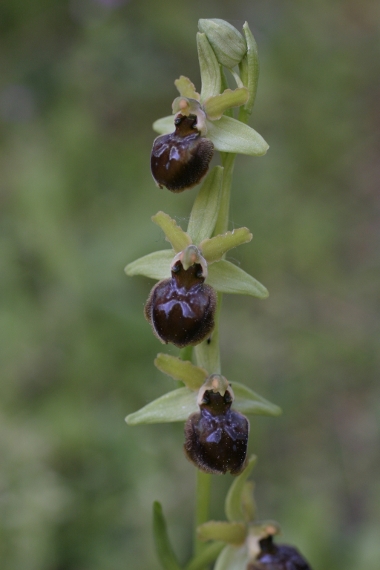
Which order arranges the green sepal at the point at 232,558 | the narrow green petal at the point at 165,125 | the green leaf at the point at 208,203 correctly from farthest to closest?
the green sepal at the point at 232,558, the narrow green petal at the point at 165,125, the green leaf at the point at 208,203

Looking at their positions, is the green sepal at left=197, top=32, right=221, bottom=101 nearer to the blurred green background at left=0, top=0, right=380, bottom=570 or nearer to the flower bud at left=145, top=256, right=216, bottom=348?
the flower bud at left=145, top=256, right=216, bottom=348

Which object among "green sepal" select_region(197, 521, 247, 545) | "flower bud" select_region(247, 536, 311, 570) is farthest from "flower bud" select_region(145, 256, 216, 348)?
"flower bud" select_region(247, 536, 311, 570)

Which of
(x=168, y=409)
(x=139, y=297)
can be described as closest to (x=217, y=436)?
(x=168, y=409)

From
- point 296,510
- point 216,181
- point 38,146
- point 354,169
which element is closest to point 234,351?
point 296,510

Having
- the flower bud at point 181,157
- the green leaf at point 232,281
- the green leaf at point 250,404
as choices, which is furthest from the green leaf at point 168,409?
the flower bud at point 181,157

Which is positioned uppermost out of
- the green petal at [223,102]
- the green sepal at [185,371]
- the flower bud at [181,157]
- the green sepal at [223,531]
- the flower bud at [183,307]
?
the green petal at [223,102]

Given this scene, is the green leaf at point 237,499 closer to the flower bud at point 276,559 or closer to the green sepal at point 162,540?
the flower bud at point 276,559
